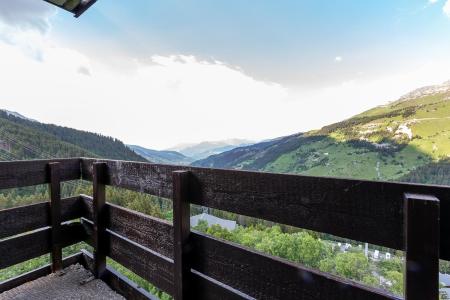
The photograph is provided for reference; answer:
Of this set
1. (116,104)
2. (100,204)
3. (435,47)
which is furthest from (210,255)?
(435,47)

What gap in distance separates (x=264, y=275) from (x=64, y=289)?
6.54 ft

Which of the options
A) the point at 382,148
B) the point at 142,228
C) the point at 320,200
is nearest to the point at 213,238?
the point at 320,200

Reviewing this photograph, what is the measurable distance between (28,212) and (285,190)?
7.83 ft

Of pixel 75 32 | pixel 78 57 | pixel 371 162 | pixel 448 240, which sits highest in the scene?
pixel 78 57

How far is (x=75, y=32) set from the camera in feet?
44.2

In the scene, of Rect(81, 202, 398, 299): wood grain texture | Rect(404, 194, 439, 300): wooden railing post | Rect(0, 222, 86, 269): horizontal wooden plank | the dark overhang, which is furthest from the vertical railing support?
Rect(404, 194, 439, 300): wooden railing post

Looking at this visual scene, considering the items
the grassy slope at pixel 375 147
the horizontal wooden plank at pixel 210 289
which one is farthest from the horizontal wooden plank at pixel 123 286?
the grassy slope at pixel 375 147

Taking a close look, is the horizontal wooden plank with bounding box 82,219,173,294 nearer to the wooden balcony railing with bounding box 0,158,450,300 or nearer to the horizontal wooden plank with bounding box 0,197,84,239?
the wooden balcony railing with bounding box 0,158,450,300

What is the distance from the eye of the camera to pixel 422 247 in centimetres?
87

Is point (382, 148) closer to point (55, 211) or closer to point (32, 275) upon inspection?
point (55, 211)

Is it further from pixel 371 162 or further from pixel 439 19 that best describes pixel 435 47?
pixel 371 162

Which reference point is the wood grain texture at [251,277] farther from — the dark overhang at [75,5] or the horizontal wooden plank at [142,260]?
the dark overhang at [75,5]

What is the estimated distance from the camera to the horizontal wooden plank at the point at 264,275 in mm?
1072

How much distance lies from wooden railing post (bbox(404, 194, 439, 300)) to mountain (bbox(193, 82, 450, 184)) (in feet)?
293
